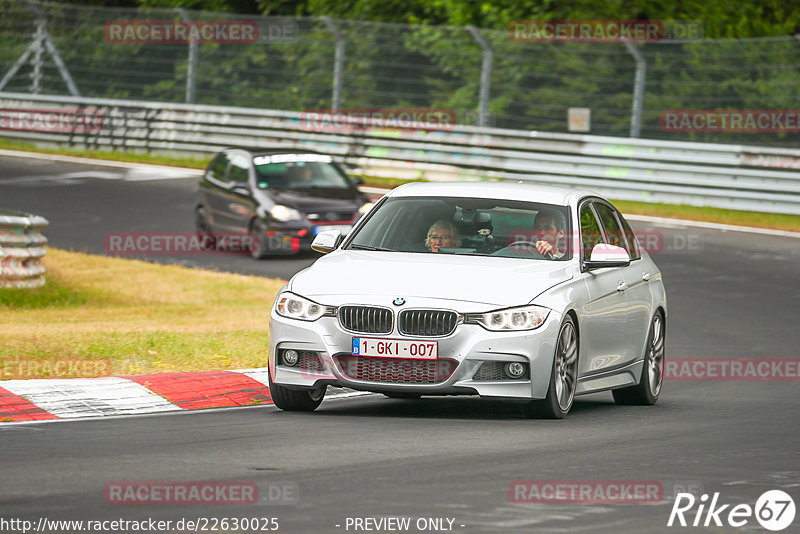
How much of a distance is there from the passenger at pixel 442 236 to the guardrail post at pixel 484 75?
65.4ft

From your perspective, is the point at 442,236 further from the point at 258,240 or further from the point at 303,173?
the point at 303,173

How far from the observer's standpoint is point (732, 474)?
27.2 ft

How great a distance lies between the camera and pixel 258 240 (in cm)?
2277

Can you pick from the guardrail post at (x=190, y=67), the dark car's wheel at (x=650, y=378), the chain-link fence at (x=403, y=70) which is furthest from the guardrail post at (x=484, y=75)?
the dark car's wheel at (x=650, y=378)

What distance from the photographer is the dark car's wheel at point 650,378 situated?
1197 cm

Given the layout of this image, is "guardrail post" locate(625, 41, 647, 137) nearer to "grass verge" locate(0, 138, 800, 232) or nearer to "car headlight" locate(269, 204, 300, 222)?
"grass verge" locate(0, 138, 800, 232)

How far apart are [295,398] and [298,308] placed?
2.27 feet

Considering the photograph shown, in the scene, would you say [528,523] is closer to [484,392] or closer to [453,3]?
[484,392]

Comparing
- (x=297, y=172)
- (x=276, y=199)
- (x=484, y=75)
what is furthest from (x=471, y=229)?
(x=484, y=75)

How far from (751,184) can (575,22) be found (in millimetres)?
8134

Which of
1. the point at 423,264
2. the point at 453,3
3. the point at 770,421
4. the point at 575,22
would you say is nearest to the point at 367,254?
the point at 423,264

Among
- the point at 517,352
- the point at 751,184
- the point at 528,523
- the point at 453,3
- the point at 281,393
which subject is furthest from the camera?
the point at 453,3

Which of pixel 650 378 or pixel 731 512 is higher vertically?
pixel 731 512

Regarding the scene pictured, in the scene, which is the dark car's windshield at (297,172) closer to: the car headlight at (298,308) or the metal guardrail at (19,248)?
the metal guardrail at (19,248)
